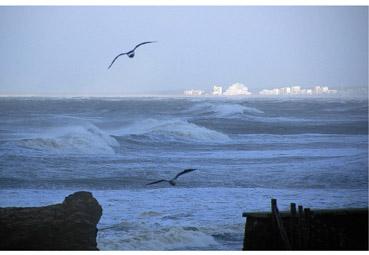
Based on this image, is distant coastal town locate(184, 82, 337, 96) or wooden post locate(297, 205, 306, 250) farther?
distant coastal town locate(184, 82, 337, 96)

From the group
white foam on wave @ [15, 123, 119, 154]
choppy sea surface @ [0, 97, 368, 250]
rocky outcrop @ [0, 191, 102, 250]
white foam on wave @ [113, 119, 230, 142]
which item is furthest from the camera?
white foam on wave @ [113, 119, 230, 142]

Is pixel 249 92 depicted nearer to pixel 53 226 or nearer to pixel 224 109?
pixel 224 109

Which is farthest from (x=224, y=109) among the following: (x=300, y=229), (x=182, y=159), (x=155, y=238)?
(x=300, y=229)

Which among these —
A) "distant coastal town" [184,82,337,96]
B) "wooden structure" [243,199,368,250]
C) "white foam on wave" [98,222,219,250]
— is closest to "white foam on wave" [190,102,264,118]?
"distant coastal town" [184,82,337,96]

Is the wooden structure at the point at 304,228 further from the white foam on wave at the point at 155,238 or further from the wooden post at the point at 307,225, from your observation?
the white foam on wave at the point at 155,238

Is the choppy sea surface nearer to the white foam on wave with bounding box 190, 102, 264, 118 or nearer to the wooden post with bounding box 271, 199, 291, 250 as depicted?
the white foam on wave with bounding box 190, 102, 264, 118

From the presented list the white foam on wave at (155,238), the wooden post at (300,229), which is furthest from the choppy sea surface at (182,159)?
the wooden post at (300,229)

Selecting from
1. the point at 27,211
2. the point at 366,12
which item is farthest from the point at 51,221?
the point at 366,12
